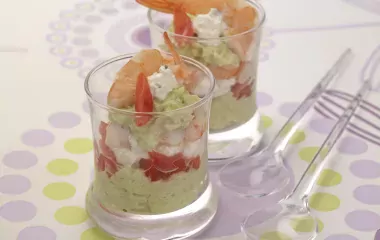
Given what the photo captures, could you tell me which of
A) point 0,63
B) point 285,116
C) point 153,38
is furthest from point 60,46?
point 285,116

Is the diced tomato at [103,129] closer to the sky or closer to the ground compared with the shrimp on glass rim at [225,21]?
closer to the ground

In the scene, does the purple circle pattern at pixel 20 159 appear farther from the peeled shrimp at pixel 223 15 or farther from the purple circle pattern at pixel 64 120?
the peeled shrimp at pixel 223 15

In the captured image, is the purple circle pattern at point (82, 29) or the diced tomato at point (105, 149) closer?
the diced tomato at point (105, 149)

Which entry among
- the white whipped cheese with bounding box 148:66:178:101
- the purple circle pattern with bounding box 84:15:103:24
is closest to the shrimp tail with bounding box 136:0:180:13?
the white whipped cheese with bounding box 148:66:178:101

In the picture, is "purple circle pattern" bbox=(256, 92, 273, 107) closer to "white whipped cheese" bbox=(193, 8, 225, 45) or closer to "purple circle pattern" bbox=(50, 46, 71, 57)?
"white whipped cheese" bbox=(193, 8, 225, 45)

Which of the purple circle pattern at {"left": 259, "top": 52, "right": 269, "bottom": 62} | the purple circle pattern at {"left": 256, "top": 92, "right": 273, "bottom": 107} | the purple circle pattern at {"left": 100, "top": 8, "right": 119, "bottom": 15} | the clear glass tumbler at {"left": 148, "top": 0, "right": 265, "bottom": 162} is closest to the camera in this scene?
the clear glass tumbler at {"left": 148, "top": 0, "right": 265, "bottom": 162}

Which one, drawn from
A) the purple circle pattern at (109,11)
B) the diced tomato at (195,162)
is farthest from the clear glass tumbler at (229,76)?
the purple circle pattern at (109,11)

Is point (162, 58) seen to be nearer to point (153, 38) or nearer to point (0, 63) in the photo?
point (153, 38)
